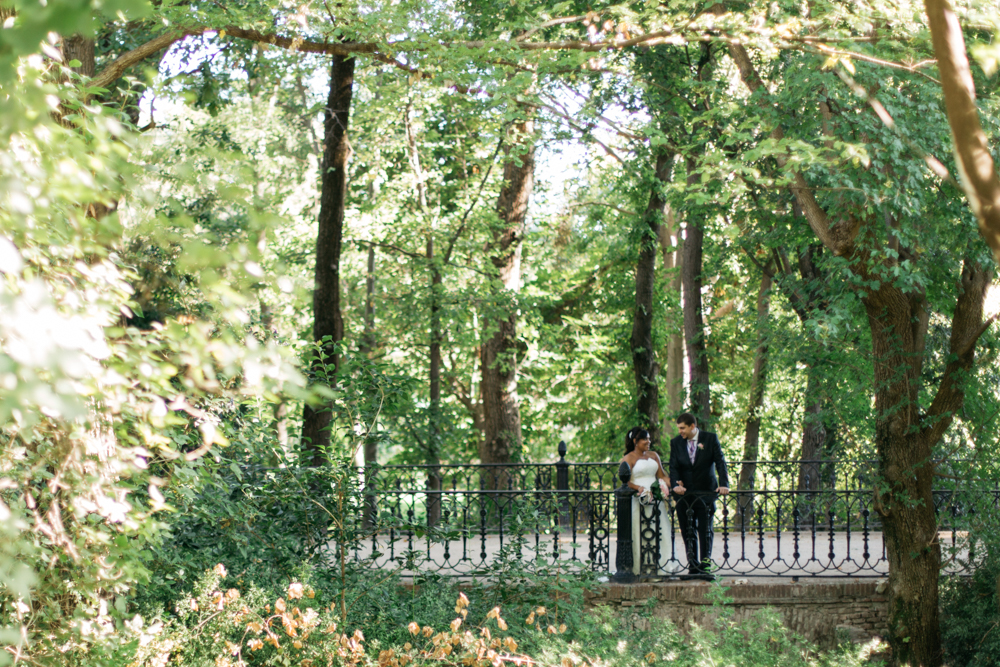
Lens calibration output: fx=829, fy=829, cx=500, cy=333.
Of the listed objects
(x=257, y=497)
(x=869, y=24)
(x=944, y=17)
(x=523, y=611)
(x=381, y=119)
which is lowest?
(x=523, y=611)

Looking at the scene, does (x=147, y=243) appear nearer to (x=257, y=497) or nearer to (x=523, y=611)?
(x=257, y=497)

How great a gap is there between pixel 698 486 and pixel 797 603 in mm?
1530

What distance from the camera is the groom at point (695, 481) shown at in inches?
337

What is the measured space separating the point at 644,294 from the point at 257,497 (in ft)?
31.6

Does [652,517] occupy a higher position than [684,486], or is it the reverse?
[684,486]

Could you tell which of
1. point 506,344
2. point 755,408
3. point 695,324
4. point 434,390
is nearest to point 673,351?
point 755,408

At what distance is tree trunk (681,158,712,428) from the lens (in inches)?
564

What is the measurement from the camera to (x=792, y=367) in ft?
30.5

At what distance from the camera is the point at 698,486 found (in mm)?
8773

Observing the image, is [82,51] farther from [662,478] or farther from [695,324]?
[695,324]

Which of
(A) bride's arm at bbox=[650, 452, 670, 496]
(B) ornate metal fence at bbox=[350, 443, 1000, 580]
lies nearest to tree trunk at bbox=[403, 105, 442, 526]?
(B) ornate metal fence at bbox=[350, 443, 1000, 580]

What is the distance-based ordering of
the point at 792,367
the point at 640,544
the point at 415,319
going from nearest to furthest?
the point at 640,544, the point at 792,367, the point at 415,319

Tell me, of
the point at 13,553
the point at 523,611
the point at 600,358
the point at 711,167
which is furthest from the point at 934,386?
the point at 600,358

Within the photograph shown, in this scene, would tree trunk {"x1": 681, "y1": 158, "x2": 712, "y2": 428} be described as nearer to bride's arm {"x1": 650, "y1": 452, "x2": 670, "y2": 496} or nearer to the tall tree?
bride's arm {"x1": 650, "y1": 452, "x2": 670, "y2": 496}
